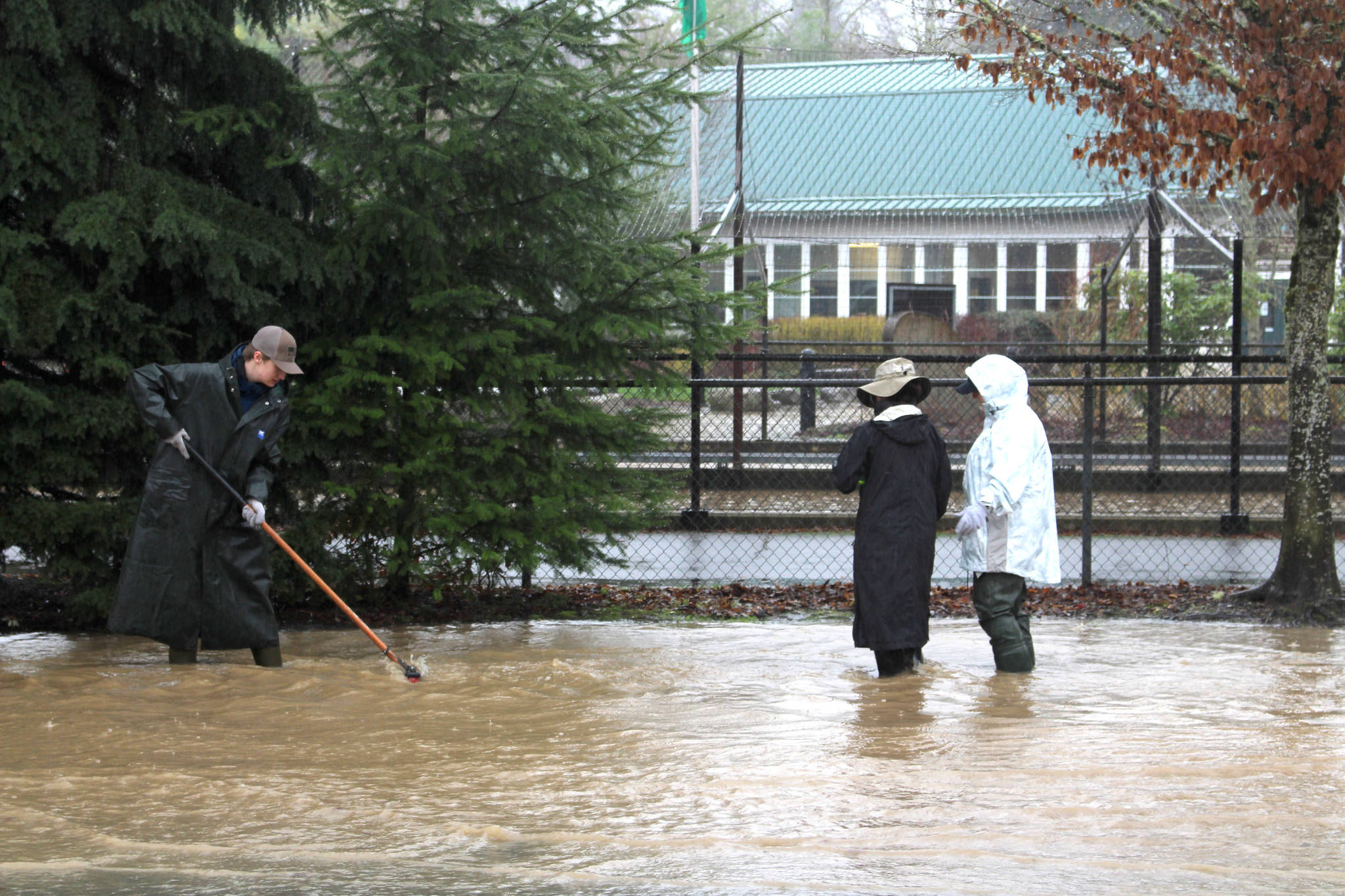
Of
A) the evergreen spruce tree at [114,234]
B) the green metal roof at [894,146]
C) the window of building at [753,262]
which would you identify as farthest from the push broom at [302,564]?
the green metal roof at [894,146]

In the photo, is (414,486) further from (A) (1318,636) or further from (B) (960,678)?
(A) (1318,636)

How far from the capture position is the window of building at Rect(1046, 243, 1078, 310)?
901 inches

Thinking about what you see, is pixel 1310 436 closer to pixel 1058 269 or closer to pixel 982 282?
pixel 1058 269

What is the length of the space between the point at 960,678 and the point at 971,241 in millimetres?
14435

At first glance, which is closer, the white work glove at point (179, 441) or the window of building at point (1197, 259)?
the white work glove at point (179, 441)

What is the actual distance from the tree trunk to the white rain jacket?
2665 mm

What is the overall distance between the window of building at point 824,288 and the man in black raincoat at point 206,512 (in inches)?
704

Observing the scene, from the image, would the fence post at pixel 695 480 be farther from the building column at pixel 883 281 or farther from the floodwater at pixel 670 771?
the building column at pixel 883 281

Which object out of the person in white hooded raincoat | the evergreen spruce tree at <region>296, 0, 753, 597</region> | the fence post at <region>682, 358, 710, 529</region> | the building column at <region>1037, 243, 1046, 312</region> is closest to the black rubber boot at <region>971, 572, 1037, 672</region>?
the person in white hooded raincoat

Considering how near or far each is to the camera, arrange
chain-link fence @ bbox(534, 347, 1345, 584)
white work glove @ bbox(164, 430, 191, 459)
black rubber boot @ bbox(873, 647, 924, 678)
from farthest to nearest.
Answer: chain-link fence @ bbox(534, 347, 1345, 584)
black rubber boot @ bbox(873, 647, 924, 678)
white work glove @ bbox(164, 430, 191, 459)

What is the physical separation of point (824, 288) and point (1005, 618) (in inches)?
717

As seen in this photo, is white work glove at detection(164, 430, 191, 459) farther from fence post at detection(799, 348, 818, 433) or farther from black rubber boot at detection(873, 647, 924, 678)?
fence post at detection(799, 348, 818, 433)

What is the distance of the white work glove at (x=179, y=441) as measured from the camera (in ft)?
20.8

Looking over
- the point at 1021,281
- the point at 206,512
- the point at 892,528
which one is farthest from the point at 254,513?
the point at 1021,281
